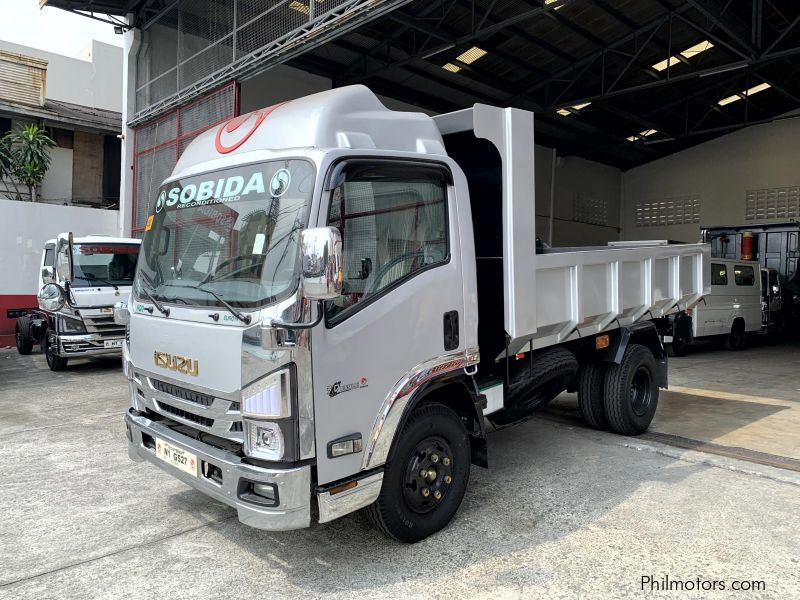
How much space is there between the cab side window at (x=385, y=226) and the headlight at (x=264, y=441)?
1.93ft

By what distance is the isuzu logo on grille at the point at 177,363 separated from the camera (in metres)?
3.11

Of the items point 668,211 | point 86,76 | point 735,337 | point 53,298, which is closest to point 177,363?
point 53,298

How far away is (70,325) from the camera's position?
30.3ft

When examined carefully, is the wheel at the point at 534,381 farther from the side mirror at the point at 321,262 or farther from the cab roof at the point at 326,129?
the side mirror at the point at 321,262

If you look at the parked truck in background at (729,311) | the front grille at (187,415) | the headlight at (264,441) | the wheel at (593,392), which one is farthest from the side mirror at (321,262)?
the parked truck in background at (729,311)

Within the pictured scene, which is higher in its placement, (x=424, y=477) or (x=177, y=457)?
(x=177, y=457)

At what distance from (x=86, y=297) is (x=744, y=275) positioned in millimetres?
13467

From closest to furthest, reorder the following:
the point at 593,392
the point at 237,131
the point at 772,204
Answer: the point at 237,131
the point at 593,392
the point at 772,204

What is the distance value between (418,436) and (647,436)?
3.40 meters

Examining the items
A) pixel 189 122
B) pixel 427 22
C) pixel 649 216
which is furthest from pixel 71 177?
pixel 649 216

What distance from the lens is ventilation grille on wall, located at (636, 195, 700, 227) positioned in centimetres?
2228

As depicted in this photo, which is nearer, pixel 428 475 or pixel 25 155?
pixel 428 475

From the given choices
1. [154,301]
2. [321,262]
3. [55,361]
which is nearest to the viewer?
[321,262]
